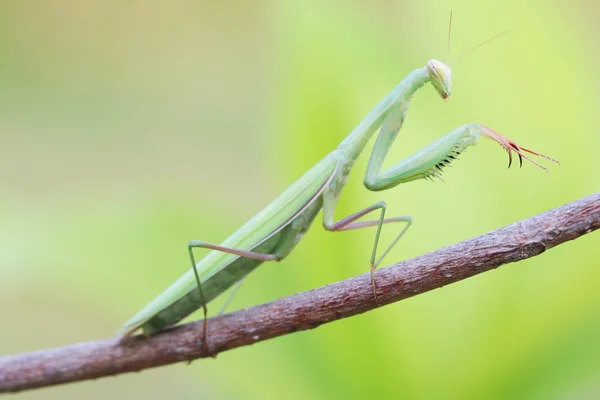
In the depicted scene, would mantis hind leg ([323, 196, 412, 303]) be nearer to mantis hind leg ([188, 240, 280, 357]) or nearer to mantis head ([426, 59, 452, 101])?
mantis hind leg ([188, 240, 280, 357])

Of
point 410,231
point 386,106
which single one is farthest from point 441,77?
point 410,231

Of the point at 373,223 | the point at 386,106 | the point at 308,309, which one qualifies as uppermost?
the point at 386,106

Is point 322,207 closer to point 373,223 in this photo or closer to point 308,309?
point 373,223

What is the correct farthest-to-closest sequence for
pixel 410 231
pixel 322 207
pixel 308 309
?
pixel 322 207 < pixel 410 231 < pixel 308 309

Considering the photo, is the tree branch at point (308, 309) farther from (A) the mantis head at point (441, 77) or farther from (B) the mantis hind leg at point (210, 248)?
(A) the mantis head at point (441, 77)

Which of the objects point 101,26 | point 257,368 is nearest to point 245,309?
point 257,368

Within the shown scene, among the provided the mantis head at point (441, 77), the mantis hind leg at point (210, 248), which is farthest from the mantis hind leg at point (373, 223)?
the mantis head at point (441, 77)
